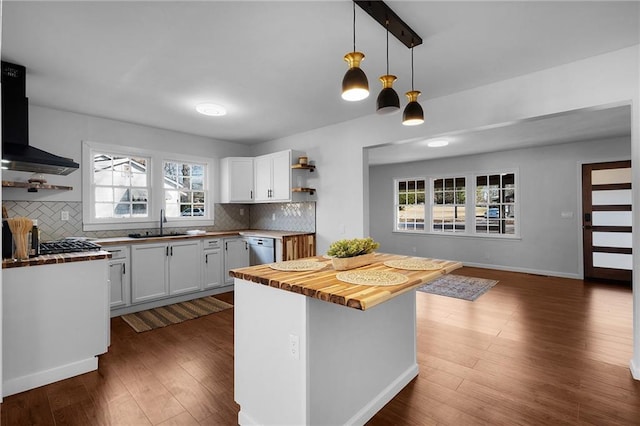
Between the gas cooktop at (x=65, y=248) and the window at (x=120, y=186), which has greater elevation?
the window at (x=120, y=186)

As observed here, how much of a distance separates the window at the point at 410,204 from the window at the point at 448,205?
31cm

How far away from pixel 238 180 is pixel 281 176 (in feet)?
2.83

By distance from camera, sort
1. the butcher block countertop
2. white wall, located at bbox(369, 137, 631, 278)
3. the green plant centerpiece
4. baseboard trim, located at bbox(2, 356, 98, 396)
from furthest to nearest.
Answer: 1. white wall, located at bbox(369, 137, 631, 278)
2. baseboard trim, located at bbox(2, 356, 98, 396)
3. the green plant centerpiece
4. the butcher block countertop

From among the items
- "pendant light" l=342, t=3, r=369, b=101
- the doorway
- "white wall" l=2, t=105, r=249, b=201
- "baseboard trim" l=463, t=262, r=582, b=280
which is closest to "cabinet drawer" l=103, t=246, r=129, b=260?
"white wall" l=2, t=105, r=249, b=201

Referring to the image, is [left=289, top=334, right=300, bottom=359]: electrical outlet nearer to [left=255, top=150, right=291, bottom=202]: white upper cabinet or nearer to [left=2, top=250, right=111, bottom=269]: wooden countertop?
[left=2, top=250, right=111, bottom=269]: wooden countertop

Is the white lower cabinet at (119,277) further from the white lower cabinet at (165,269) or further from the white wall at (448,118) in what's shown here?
the white wall at (448,118)

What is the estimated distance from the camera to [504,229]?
6742 mm

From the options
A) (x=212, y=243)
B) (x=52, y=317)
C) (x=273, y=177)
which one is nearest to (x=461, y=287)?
(x=273, y=177)

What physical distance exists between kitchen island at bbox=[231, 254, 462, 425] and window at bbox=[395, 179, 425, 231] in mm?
5812

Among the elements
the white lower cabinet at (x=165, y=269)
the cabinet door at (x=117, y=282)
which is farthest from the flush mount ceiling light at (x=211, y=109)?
the cabinet door at (x=117, y=282)

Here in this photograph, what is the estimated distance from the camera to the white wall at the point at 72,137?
3.88 m

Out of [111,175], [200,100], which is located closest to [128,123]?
[111,175]

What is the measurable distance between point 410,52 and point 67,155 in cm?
409

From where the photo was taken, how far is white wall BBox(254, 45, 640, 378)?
2.70 m
